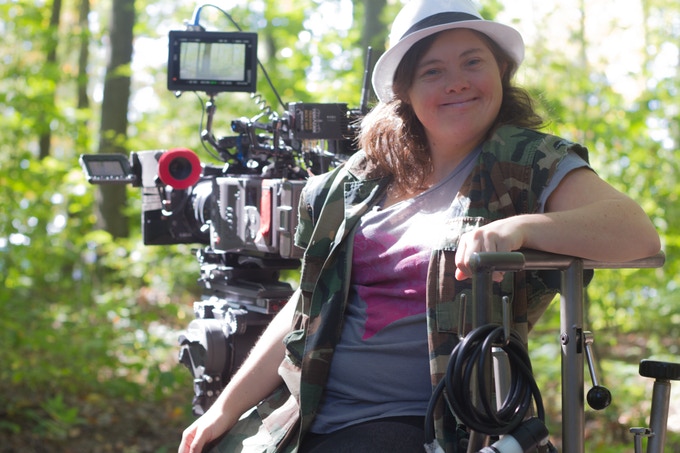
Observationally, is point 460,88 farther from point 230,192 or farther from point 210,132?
point 210,132

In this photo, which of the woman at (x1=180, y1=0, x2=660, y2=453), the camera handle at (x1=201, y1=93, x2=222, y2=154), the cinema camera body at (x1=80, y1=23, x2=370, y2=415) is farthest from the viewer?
the camera handle at (x1=201, y1=93, x2=222, y2=154)

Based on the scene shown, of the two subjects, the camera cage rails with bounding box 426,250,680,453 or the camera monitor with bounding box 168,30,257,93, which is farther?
the camera monitor with bounding box 168,30,257,93

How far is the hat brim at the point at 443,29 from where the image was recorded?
1.94 m

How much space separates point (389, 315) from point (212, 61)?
1547 millimetres

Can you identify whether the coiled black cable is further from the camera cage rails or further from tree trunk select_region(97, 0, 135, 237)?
tree trunk select_region(97, 0, 135, 237)

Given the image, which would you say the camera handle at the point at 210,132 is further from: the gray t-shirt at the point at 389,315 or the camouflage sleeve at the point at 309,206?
the gray t-shirt at the point at 389,315

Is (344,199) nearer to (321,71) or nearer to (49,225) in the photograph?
(321,71)

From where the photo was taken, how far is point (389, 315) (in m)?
1.92

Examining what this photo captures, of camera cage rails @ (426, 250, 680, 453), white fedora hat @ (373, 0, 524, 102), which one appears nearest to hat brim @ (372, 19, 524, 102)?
white fedora hat @ (373, 0, 524, 102)

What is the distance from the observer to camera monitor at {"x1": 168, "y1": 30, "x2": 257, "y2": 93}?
3.10 meters

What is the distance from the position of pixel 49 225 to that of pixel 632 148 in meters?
4.24

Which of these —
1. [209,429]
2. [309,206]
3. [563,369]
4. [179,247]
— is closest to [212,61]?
[309,206]

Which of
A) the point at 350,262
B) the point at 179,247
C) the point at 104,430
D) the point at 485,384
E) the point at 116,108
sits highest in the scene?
the point at 116,108

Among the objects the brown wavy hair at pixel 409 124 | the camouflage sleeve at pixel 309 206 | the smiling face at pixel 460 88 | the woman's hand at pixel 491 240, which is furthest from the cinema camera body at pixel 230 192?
the woman's hand at pixel 491 240
